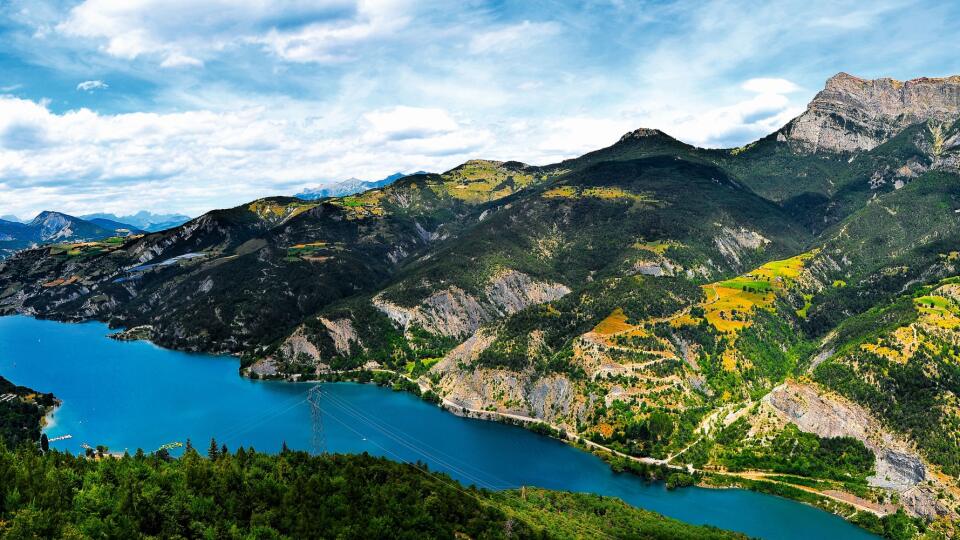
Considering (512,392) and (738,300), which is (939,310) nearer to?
(738,300)

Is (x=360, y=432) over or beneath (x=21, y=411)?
beneath

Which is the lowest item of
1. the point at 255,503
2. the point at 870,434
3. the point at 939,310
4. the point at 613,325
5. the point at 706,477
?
the point at 706,477

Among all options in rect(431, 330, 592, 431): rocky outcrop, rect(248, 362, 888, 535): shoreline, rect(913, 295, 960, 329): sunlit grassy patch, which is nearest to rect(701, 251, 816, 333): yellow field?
rect(913, 295, 960, 329): sunlit grassy patch

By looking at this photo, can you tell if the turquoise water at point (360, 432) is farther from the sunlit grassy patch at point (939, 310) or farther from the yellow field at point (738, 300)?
the yellow field at point (738, 300)

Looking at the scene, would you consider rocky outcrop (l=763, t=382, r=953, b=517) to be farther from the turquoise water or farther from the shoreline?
the turquoise water

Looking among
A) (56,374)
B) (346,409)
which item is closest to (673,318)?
(346,409)

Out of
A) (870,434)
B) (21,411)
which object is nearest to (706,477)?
(870,434)

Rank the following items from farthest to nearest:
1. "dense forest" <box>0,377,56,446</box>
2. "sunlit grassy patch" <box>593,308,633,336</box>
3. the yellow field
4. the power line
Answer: the yellow field → "sunlit grassy patch" <box>593,308,633,336</box> → "dense forest" <box>0,377,56,446</box> → the power line
